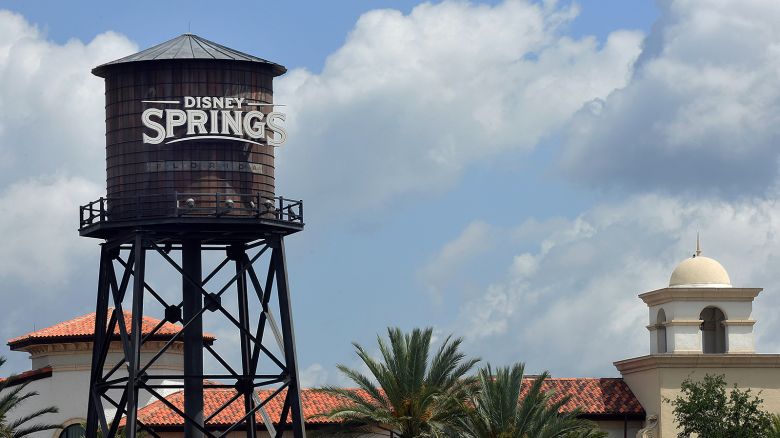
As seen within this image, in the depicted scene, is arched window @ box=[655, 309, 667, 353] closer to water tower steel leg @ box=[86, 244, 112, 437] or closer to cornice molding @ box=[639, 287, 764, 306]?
cornice molding @ box=[639, 287, 764, 306]

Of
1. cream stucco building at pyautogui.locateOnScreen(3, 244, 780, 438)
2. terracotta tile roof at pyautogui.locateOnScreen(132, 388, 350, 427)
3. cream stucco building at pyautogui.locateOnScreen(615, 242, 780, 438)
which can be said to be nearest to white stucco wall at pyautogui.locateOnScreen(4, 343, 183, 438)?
cream stucco building at pyautogui.locateOnScreen(3, 244, 780, 438)

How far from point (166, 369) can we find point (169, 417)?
2736 mm

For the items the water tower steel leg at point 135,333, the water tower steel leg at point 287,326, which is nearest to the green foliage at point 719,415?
the water tower steel leg at point 287,326

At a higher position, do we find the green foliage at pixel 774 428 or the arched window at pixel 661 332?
the arched window at pixel 661 332

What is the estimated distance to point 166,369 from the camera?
7669 cm

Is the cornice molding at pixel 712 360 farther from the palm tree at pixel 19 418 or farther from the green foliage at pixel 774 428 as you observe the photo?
the palm tree at pixel 19 418

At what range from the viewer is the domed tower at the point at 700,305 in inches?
3000

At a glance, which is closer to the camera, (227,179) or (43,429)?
(227,179)

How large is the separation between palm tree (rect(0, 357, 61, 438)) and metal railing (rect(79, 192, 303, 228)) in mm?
10426

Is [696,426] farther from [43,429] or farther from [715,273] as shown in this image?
[43,429]

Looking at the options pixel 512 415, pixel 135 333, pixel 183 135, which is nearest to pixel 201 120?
pixel 183 135

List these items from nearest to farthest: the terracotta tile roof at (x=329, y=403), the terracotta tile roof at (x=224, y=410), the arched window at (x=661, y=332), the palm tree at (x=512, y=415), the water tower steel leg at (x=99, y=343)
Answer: the water tower steel leg at (x=99, y=343) → the palm tree at (x=512, y=415) → the terracotta tile roof at (x=224, y=410) → the terracotta tile roof at (x=329, y=403) → the arched window at (x=661, y=332)

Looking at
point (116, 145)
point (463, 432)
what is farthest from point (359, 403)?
point (116, 145)

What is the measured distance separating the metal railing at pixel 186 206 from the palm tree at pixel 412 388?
11.7 meters
